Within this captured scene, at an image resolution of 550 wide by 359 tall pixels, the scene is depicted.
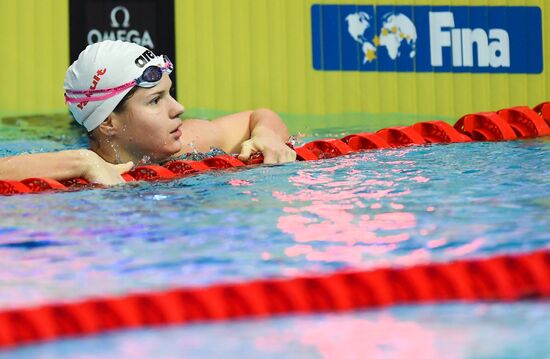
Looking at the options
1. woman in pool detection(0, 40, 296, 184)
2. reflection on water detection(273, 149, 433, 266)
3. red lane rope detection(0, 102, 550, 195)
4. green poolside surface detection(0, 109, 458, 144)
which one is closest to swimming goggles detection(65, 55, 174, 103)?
woman in pool detection(0, 40, 296, 184)

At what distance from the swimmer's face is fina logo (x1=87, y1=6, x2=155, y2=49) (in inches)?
79.3

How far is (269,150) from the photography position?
3.84 metres

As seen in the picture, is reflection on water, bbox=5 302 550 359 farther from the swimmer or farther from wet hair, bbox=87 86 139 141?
wet hair, bbox=87 86 139 141

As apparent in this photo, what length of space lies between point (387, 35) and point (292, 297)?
474 centimetres

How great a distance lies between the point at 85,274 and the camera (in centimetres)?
199

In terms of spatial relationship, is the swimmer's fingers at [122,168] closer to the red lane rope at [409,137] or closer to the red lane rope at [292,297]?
the red lane rope at [409,137]

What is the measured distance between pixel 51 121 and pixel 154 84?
2.01m

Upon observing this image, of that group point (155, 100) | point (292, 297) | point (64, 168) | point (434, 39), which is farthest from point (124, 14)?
point (292, 297)

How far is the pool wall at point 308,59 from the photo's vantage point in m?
5.80

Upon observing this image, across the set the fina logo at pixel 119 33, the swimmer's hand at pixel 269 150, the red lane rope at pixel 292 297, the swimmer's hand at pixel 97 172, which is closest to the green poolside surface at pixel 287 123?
the fina logo at pixel 119 33

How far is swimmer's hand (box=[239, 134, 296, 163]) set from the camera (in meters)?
3.83

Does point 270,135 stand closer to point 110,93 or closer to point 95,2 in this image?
point 110,93

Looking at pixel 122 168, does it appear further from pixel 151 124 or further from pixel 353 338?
pixel 353 338

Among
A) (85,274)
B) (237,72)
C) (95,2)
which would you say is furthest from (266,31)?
(85,274)
